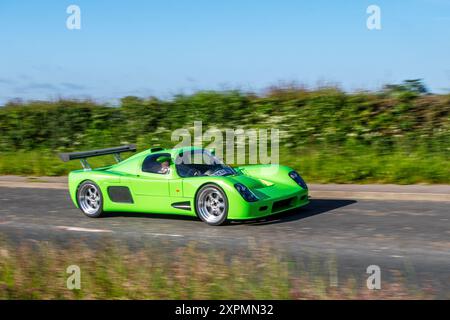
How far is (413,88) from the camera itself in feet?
60.0

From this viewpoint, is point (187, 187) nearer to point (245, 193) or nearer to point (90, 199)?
point (245, 193)

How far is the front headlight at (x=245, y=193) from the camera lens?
38.9 feet

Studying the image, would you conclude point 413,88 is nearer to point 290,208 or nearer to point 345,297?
point 290,208

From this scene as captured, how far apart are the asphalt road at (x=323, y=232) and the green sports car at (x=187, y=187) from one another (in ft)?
0.90

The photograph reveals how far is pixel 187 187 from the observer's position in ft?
40.9

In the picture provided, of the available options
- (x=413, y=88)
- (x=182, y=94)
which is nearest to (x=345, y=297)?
(x=413, y=88)

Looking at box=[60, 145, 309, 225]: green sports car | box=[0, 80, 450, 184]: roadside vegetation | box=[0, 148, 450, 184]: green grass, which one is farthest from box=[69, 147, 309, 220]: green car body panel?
box=[0, 80, 450, 184]: roadside vegetation

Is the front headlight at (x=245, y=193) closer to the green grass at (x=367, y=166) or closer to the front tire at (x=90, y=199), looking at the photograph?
the front tire at (x=90, y=199)

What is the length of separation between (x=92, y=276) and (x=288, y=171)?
5.93 metres

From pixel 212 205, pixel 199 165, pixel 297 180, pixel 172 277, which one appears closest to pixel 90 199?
pixel 199 165

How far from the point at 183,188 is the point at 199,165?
2.59ft

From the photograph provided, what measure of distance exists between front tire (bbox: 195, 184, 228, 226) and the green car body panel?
82 millimetres

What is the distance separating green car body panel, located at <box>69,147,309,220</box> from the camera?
11969 millimetres

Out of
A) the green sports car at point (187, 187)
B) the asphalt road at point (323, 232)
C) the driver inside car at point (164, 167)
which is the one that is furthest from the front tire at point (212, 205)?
the driver inside car at point (164, 167)
